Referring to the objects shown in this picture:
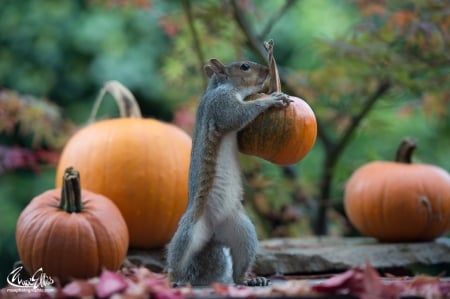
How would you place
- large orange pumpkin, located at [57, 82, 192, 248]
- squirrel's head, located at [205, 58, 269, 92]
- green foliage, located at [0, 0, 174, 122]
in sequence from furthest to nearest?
green foliage, located at [0, 0, 174, 122] < large orange pumpkin, located at [57, 82, 192, 248] < squirrel's head, located at [205, 58, 269, 92]

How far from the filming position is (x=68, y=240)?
101 inches

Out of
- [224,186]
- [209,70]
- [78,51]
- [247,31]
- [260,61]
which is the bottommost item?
[224,186]

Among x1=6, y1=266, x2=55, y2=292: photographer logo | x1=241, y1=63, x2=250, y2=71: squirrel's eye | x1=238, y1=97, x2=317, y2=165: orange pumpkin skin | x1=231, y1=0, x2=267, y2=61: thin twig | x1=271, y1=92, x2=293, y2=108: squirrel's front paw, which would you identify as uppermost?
x1=231, y1=0, x2=267, y2=61: thin twig

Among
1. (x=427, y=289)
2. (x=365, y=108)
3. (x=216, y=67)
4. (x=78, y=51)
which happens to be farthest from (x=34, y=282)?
(x=78, y=51)

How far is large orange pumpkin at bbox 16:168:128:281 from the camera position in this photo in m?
2.56

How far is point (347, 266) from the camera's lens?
3.02 metres

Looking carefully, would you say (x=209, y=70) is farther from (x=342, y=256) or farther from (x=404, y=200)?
(x=404, y=200)

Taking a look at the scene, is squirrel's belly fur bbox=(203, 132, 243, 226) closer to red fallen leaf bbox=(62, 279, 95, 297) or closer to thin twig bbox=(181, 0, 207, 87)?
red fallen leaf bbox=(62, 279, 95, 297)

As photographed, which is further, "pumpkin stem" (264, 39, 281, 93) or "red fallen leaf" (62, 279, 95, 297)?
"pumpkin stem" (264, 39, 281, 93)

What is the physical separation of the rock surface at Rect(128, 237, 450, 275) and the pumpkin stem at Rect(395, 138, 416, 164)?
0.43 metres

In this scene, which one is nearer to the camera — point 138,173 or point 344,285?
point 344,285

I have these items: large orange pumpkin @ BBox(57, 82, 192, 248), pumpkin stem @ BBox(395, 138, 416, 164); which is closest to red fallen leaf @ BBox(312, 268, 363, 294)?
large orange pumpkin @ BBox(57, 82, 192, 248)

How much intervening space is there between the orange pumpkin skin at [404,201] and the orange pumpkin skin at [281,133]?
3.76 feet

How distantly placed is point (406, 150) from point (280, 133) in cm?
141
